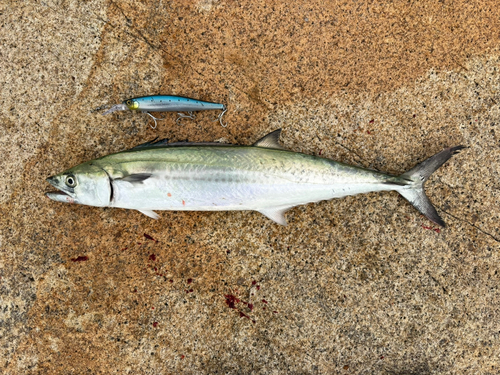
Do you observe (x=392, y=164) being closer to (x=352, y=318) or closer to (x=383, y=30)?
(x=383, y=30)

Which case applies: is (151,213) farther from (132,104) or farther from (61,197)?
(132,104)

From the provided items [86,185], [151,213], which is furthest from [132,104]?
[151,213]

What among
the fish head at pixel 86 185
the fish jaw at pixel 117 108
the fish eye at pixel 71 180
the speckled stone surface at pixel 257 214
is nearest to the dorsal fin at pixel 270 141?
the speckled stone surface at pixel 257 214

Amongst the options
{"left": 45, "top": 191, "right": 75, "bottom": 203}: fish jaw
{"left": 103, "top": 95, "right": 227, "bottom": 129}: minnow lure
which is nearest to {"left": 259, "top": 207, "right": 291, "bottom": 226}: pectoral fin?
{"left": 103, "top": 95, "right": 227, "bottom": 129}: minnow lure

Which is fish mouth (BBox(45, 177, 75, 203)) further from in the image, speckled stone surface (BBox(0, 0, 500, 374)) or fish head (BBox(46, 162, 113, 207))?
speckled stone surface (BBox(0, 0, 500, 374))

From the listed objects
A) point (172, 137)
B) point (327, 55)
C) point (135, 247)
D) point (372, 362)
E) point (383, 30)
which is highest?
point (383, 30)

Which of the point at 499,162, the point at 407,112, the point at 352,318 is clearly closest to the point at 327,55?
the point at 407,112
